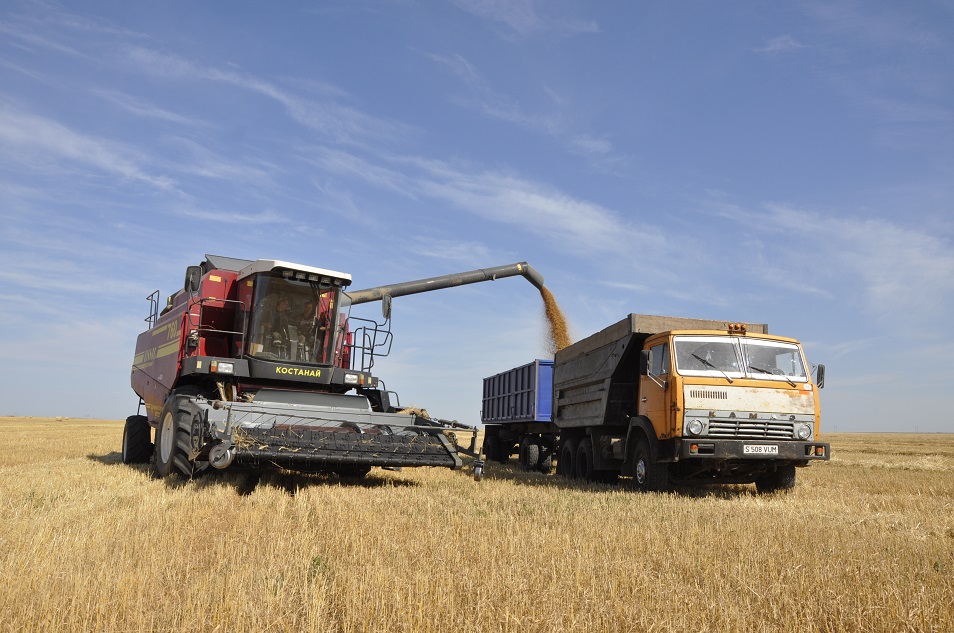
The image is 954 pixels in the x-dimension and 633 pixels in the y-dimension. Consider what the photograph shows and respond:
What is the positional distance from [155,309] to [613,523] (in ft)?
33.1

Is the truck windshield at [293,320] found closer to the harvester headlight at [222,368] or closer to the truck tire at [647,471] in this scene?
the harvester headlight at [222,368]

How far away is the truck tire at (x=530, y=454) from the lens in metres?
16.4

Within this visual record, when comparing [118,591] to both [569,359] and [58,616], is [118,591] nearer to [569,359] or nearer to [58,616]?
[58,616]

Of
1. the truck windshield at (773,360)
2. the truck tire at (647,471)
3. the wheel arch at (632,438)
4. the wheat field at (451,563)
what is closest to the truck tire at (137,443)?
the wheat field at (451,563)

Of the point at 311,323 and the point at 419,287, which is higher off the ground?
the point at 419,287

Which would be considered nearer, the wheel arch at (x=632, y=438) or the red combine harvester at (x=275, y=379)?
the red combine harvester at (x=275, y=379)

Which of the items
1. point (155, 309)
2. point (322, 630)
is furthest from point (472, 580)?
point (155, 309)

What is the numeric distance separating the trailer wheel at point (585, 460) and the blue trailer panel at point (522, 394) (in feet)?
7.69

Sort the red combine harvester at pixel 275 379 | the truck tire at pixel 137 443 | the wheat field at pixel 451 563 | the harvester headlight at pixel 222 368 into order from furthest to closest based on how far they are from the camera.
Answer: the truck tire at pixel 137 443
the harvester headlight at pixel 222 368
the red combine harvester at pixel 275 379
the wheat field at pixel 451 563

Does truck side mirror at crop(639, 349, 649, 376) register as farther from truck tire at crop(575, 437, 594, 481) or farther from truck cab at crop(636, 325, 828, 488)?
truck tire at crop(575, 437, 594, 481)

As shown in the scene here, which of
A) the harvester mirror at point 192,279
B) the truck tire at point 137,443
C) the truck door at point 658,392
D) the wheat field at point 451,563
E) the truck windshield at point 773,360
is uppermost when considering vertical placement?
the harvester mirror at point 192,279

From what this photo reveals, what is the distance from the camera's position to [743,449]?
952 cm

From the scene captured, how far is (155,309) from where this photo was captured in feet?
45.0

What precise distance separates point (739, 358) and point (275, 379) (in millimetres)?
6366
